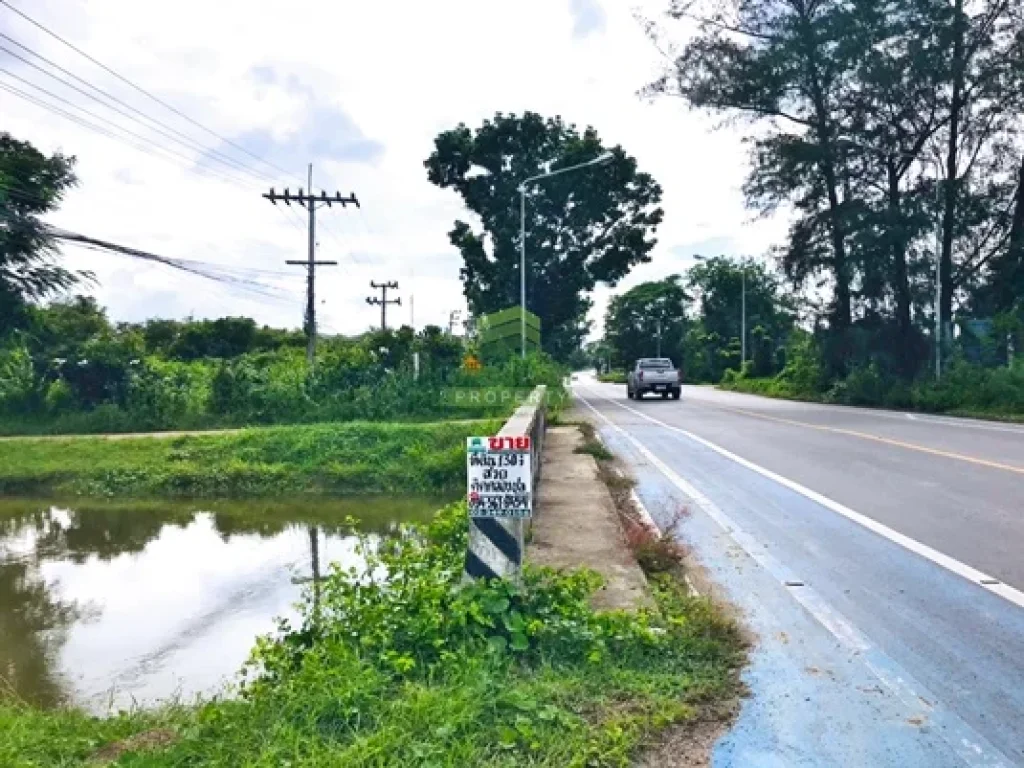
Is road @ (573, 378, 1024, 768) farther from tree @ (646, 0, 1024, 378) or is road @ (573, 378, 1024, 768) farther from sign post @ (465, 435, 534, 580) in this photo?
tree @ (646, 0, 1024, 378)

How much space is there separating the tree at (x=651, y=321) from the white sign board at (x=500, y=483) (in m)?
82.2

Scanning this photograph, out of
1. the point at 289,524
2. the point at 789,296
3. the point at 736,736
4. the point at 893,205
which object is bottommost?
the point at 289,524

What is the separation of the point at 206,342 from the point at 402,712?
51.4 metres

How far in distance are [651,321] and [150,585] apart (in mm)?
82843

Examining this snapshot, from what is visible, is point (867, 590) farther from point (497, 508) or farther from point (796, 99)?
point (796, 99)

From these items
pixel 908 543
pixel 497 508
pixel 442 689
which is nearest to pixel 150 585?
pixel 497 508

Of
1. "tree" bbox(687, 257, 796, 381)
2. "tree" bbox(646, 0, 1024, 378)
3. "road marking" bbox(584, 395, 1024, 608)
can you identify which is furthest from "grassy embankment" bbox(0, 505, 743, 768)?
"tree" bbox(687, 257, 796, 381)

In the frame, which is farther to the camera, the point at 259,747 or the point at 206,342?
the point at 206,342

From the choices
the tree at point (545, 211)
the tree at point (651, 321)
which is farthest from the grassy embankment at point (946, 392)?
the tree at point (651, 321)

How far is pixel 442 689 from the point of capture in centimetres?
356

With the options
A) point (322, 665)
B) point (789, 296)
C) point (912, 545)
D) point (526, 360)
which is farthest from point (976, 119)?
Answer: point (322, 665)

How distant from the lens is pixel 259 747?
3.20 metres

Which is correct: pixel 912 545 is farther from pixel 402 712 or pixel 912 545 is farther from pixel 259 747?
pixel 259 747

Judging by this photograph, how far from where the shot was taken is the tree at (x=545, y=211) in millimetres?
34906
